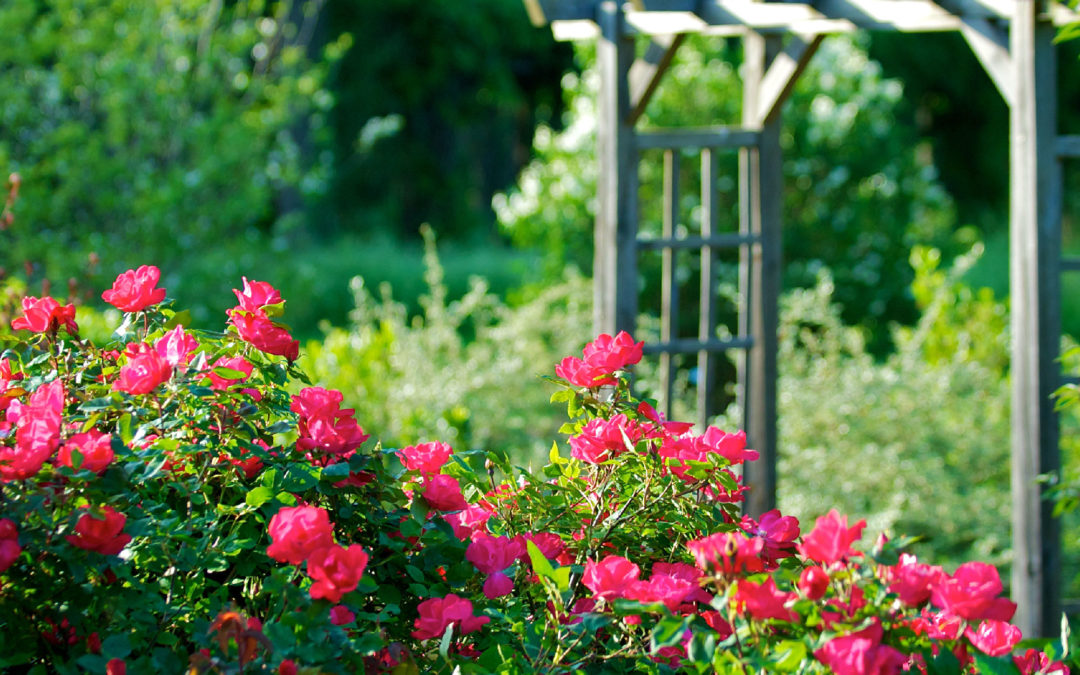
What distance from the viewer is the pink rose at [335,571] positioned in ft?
3.56

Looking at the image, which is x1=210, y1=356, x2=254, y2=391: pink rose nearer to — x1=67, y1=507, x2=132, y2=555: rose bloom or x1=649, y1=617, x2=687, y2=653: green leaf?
x1=67, y1=507, x2=132, y2=555: rose bloom

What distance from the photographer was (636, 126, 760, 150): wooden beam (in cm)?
366

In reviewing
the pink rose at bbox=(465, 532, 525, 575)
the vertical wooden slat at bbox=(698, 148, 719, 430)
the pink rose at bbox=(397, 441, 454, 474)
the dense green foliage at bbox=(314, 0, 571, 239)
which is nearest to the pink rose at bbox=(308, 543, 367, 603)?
the pink rose at bbox=(465, 532, 525, 575)

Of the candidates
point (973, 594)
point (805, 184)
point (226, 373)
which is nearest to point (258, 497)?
point (226, 373)

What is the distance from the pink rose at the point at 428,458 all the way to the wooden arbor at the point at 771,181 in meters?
2.03

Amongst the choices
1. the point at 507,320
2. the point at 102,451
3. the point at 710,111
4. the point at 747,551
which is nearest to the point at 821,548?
the point at 747,551

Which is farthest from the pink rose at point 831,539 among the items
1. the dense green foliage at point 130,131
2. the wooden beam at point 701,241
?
the dense green foliage at point 130,131

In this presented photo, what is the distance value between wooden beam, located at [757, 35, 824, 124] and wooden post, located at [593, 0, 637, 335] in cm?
53

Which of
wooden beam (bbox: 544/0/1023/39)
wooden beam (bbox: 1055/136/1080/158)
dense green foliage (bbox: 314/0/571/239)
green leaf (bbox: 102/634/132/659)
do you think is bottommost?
green leaf (bbox: 102/634/132/659)

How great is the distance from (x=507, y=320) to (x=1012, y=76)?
296 centimetres

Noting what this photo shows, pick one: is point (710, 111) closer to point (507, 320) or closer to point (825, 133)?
point (825, 133)

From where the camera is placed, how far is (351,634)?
132 cm

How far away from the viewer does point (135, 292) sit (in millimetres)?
1499

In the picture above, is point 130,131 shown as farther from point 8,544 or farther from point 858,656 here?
point 858,656
